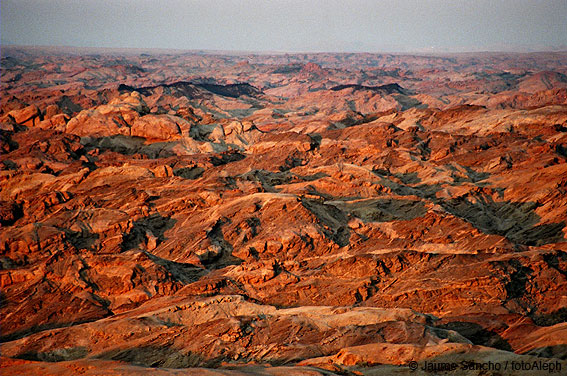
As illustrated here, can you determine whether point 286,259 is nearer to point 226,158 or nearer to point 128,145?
point 226,158

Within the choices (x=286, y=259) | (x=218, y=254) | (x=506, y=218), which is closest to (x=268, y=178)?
(x=218, y=254)

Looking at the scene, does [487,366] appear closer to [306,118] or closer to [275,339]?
[275,339]

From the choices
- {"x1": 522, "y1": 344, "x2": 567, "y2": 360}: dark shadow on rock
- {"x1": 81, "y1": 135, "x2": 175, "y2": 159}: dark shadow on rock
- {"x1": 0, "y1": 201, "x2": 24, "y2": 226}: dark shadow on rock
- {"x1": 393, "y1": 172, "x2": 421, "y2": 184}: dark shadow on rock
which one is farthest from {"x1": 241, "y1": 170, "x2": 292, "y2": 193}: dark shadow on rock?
{"x1": 522, "y1": 344, "x2": 567, "y2": 360}: dark shadow on rock

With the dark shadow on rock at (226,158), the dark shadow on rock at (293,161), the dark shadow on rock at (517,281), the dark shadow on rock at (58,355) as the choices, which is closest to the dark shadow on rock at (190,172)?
the dark shadow on rock at (226,158)

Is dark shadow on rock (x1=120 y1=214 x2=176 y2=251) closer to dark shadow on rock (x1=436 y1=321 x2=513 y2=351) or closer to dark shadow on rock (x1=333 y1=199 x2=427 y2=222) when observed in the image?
dark shadow on rock (x1=333 y1=199 x2=427 y2=222)

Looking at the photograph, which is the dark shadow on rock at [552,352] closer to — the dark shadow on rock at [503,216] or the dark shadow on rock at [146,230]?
the dark shadow on rock at [503,216]

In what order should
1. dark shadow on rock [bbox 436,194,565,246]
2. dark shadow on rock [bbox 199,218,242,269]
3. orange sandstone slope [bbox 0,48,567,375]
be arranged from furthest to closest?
1. dark shadow on rock [bbox 436,194,565,246]
2. dark shadow on rock [bbox 199,218,242,269]
3. orange sandstone slope [bbox 0,48,567,375]

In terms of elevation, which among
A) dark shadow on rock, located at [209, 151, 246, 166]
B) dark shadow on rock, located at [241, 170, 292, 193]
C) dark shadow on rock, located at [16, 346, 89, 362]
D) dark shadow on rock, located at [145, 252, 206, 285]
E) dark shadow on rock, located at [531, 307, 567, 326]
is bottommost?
dark shadow on rock, located at [16, 346, 89, 362]
